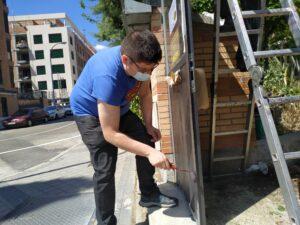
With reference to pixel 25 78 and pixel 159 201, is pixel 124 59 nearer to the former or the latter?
pixel 159 201

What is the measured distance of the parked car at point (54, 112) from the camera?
108ft

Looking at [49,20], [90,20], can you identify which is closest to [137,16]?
[90,20]

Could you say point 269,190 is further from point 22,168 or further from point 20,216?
point 22,168

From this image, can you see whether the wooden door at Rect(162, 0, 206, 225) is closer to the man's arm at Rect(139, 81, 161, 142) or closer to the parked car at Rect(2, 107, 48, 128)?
the man's arm at Rect(139, 81, 161, 142)

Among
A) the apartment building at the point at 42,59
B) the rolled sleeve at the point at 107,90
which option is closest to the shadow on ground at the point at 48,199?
the rolled sleeve at the point at 107,90

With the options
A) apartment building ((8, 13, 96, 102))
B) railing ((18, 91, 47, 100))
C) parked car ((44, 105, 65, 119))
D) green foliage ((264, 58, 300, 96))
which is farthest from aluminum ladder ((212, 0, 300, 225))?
apartment building ((8, 13, 96, 102))

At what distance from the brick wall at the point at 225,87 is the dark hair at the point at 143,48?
1.93 metres

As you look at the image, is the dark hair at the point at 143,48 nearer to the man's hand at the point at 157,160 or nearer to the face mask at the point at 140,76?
the face mask at the point at 140,76

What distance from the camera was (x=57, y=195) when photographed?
5289mm

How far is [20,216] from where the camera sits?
4.45m

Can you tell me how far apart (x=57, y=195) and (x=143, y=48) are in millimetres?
3412

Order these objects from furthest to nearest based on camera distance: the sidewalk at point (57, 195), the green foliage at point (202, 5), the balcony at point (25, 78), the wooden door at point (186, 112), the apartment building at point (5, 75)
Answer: the balcony at point (25, 78) → the apartment building at point (5, 75) → the green foliage at point (202, 5) → the sidewalk at point (57, 195) → the wooden door at point (186, 112)

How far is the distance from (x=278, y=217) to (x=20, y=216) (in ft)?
9.58

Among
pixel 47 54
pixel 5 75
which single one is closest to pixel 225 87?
pixel 5 75
